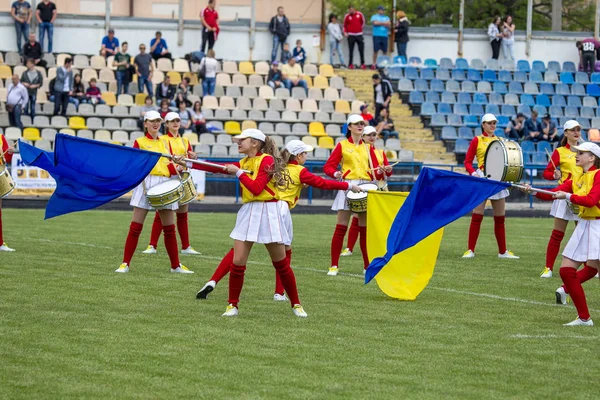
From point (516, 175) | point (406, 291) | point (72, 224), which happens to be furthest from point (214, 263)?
point (72, 224)

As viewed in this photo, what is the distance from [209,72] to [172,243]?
1754cm

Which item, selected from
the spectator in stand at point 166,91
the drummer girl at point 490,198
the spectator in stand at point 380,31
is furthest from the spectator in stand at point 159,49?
the drummer girl at point 490,198

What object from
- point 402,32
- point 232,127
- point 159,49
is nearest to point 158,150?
point 232,127

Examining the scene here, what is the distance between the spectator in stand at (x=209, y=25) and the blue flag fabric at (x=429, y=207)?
21626mm

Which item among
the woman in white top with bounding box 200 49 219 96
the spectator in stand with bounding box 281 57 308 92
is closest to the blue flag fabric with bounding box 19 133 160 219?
the woman in white top with bounding box 200 49 219 96

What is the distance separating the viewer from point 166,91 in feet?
93.7

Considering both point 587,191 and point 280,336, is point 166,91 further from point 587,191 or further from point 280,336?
point 280,336

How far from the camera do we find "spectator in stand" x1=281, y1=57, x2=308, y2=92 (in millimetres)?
31281

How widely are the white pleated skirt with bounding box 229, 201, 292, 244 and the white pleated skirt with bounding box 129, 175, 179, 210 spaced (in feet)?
9.53

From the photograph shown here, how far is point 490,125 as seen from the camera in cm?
1485

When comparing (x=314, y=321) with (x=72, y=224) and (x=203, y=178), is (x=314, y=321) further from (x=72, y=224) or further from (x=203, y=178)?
(x=203, y=178)

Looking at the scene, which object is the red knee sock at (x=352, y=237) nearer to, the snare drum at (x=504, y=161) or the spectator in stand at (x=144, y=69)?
the snare drum at (x=504, y=161)

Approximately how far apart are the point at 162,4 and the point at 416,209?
2959cm

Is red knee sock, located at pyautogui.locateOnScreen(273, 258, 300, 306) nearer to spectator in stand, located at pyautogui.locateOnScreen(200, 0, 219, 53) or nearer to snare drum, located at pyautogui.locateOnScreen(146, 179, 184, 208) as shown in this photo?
snare drum, located at pyautogui.locateOnScreen(146, 179, 184, 208)
